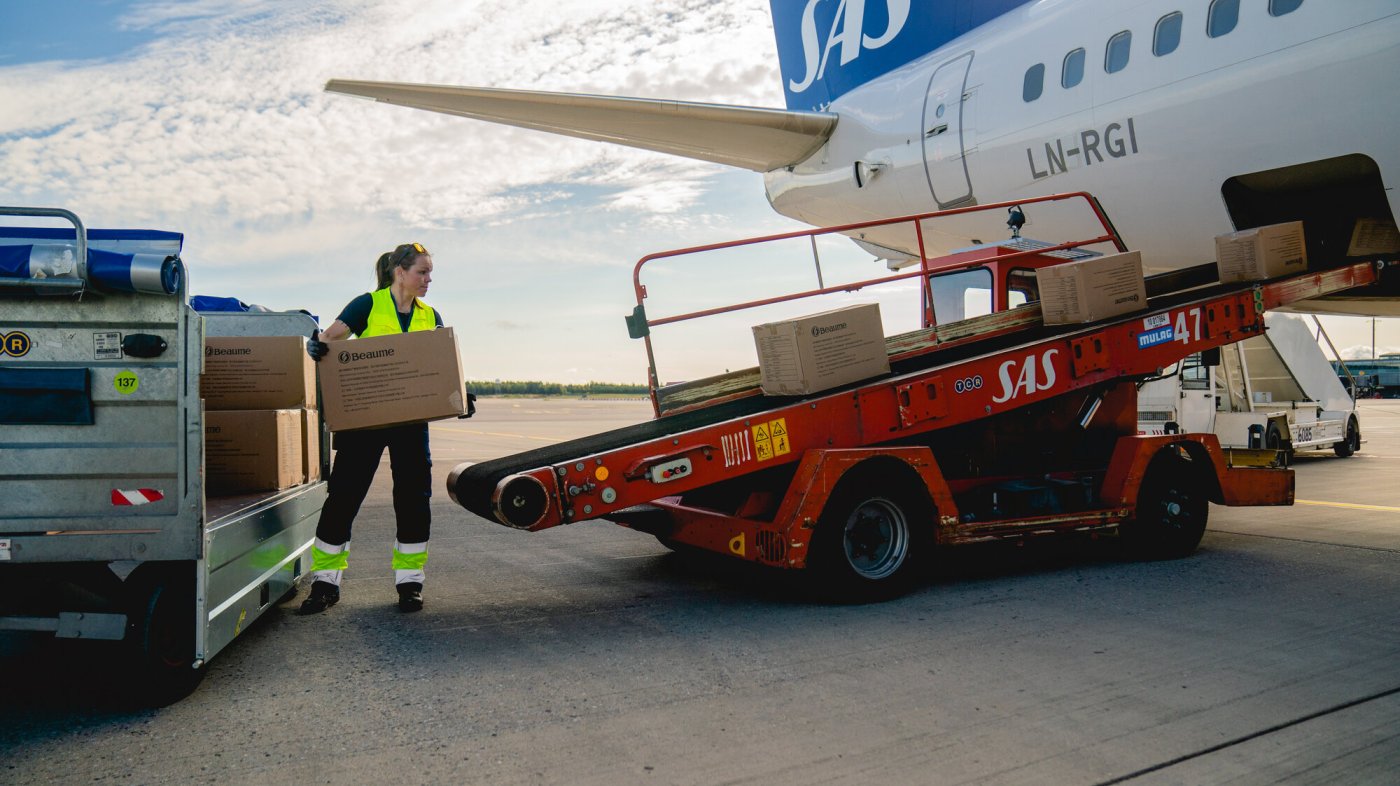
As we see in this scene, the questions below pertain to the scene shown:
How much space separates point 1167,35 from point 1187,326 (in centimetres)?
324

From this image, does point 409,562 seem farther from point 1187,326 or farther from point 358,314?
point 1187,326

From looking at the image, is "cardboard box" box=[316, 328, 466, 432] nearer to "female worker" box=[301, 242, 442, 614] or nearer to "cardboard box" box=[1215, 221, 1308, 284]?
"female worker" box=[301, 242, 442, 614]

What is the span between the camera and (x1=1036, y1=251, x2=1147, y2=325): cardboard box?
20.6ft

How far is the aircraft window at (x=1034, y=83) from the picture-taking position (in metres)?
10.1

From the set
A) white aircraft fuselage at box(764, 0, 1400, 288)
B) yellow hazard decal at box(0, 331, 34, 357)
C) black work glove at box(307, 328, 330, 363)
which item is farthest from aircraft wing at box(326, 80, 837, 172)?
yellow hazard decal at box(0, 331, 34, 357)

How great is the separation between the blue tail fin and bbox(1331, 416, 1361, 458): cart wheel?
359 inches

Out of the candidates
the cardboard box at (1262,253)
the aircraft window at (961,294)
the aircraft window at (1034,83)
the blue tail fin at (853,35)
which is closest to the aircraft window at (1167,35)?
the aircraft window at (1034,83)

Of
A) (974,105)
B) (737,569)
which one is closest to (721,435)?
(737,569)

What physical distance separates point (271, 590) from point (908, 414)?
3500 millimetres

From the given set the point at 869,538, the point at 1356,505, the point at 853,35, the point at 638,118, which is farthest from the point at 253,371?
the point at 853,35

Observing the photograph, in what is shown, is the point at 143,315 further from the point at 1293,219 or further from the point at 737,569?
the point at 1293,219

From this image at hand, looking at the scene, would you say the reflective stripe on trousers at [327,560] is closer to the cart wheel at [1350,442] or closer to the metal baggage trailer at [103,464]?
the metal baggage trailer at [103,464]

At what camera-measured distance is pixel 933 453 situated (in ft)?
21.0

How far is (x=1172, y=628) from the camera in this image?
481 cm
